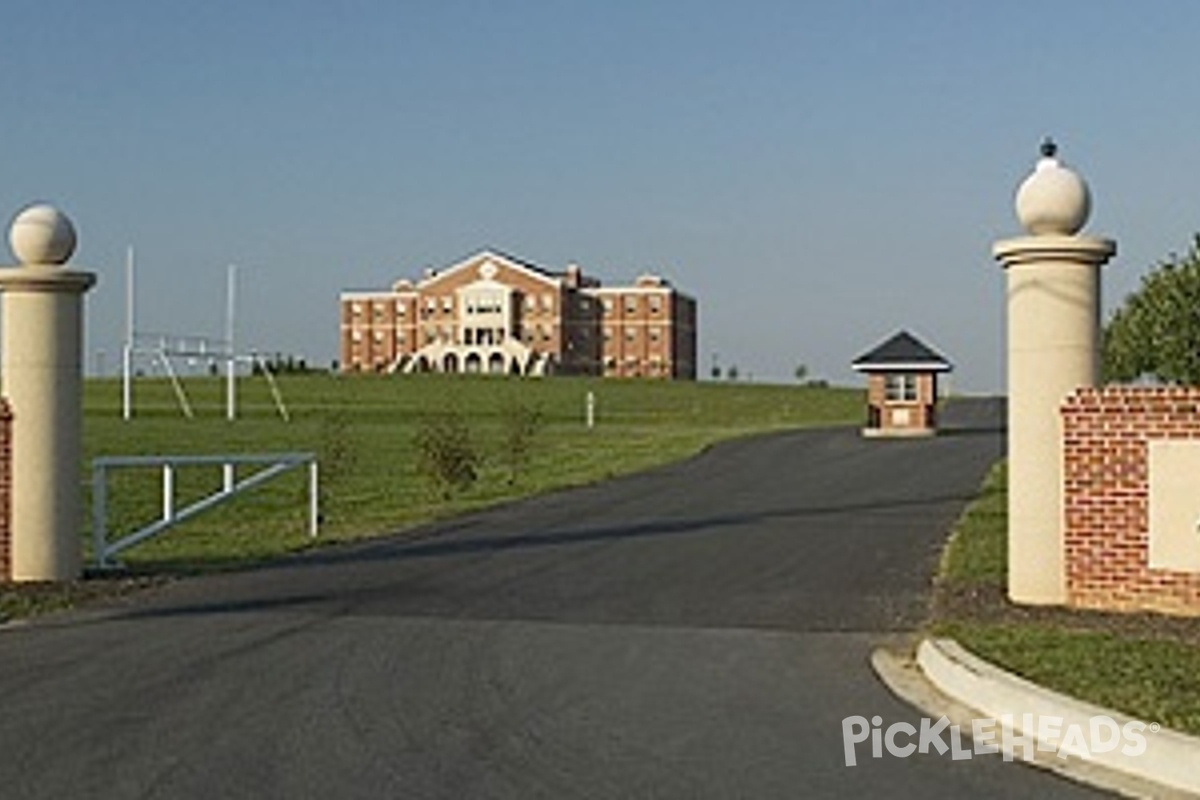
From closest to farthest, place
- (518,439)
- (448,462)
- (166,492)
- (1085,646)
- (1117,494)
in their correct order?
(1085,646)
(1117,494)
(166,492)
(448,462)
(518,439)

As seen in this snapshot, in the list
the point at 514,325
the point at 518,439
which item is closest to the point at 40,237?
the point at 518,439

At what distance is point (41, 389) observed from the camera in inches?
617

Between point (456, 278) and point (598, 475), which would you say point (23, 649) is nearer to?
point (598, 475)

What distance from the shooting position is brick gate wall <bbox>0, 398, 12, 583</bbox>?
51.1 feet

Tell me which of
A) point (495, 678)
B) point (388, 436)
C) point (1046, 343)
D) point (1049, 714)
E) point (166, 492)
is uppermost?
point (1046, 343)

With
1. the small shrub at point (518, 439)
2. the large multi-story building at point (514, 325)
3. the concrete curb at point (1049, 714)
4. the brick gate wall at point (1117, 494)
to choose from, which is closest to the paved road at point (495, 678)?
the concrete curb at point (1049, 714)

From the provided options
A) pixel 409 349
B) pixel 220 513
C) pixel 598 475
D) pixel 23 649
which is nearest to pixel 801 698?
pixel 23 649

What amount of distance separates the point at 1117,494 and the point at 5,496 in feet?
31.9

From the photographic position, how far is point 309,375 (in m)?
120

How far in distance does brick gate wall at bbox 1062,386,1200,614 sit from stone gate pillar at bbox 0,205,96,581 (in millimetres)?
8924

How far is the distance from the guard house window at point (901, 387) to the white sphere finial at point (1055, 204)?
128 ft

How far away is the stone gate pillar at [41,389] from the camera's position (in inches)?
613

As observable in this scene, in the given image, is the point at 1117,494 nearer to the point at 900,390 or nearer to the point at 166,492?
the point at 166,492

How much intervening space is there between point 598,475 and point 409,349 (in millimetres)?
99084
